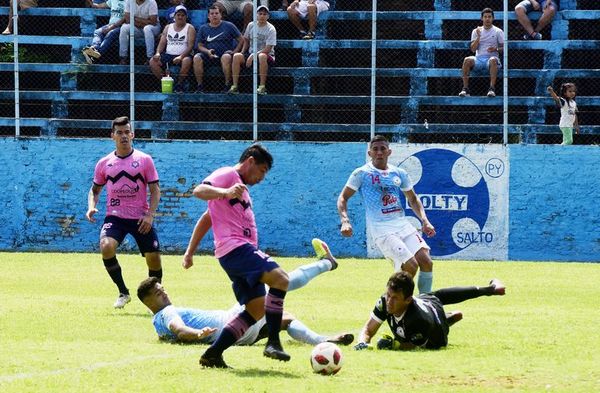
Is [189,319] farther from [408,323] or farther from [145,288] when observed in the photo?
[408,323]

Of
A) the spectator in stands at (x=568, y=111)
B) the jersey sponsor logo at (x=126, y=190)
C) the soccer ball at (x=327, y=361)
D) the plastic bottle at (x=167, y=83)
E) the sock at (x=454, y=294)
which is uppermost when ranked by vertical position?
the plastic bottle at (x=167, y=83)

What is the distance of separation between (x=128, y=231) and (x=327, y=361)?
6.15 metres

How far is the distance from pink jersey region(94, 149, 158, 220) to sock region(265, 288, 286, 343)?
214 inches

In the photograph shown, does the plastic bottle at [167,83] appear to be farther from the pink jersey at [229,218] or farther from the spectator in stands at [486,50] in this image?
the pink jersey at [229,218]

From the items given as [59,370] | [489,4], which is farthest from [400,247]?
[489,4]

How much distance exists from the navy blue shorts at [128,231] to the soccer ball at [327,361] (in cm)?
578

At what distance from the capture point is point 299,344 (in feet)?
36.8

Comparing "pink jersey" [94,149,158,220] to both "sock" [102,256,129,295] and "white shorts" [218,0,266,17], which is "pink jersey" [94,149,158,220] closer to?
"sock" [102,256,129,295]

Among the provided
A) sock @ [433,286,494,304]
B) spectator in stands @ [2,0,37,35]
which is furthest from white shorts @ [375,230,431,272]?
spectator in stands @ [2,0,37,35]

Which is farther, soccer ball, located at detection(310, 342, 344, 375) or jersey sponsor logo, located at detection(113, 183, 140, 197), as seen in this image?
jersey sponsor logo, located at detection(113, 183, 140, 197)

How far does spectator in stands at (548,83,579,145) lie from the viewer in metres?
24.7

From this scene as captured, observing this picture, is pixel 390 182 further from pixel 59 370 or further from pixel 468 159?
pixel 468 159

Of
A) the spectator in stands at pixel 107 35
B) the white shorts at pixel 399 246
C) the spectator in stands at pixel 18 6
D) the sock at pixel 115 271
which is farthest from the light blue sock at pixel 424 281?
the spectator in stands at pixel 18 6

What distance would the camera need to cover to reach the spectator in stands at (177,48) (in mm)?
26531
